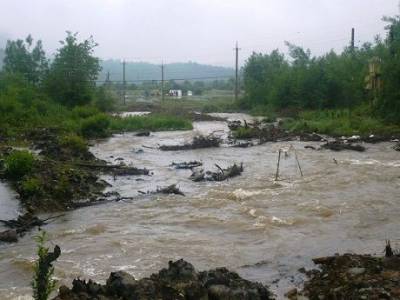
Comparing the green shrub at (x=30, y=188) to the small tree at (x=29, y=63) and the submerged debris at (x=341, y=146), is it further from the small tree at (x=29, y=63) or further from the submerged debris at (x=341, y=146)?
the small tree at (x=29, y=63)

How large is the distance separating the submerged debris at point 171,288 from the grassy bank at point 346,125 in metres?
22.3

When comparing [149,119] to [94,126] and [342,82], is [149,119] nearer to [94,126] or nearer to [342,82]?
[94,126]

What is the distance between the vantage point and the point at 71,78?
3975 centimetres

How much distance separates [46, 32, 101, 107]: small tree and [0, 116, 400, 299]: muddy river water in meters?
22.2

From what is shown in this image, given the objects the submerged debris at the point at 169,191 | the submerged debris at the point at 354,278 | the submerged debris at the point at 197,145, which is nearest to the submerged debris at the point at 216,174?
the submerged debris at the point at 169,191

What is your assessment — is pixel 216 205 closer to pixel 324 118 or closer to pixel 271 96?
pixel 324 118

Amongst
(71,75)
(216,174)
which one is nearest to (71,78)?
(71,75)

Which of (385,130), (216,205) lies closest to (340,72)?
(385,130)

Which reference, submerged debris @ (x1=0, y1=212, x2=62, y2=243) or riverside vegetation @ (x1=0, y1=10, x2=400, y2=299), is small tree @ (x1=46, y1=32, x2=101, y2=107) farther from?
submerged debris @ (x1=0, y1=212, x2=62, y2=243)

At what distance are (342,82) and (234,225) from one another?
32.0 meters

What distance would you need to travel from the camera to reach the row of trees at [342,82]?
32.2 meters

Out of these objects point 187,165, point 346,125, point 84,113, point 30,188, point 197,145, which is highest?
point 84,113

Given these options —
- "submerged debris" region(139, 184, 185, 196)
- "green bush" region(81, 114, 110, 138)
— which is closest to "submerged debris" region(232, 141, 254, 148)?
"green bush" region(81, 114, 110, 138)

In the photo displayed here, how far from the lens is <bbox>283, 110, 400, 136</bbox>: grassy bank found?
2887 centimetres
